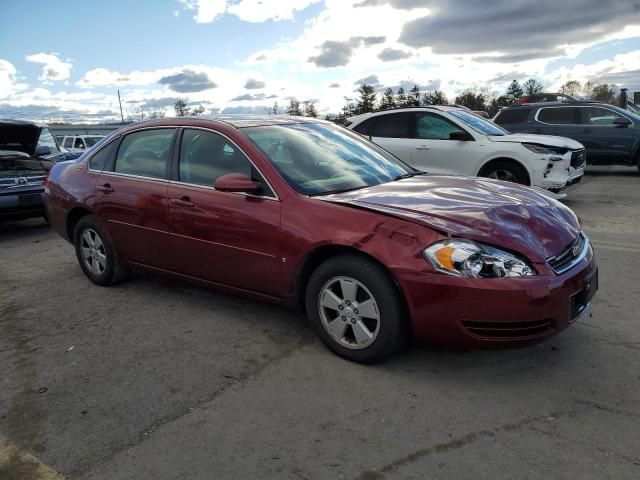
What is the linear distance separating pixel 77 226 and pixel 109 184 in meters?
0.76

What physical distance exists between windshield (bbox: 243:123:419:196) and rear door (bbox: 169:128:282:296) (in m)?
0.21

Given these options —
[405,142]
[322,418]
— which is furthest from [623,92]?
[322,418]

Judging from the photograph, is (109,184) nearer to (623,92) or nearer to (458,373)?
(458,373)

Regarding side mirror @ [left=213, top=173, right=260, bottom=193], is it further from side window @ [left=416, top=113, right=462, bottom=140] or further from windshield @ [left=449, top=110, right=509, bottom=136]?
windshield @ [left=449, top=110, right=509, bottom=136]

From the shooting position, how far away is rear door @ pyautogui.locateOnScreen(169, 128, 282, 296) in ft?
12.4

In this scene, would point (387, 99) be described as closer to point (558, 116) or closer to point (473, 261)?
point (558, 116)

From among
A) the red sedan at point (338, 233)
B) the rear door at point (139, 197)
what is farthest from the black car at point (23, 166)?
the rear door at point (139, 197)

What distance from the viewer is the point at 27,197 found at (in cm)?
808

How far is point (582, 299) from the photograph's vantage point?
330 centimetres

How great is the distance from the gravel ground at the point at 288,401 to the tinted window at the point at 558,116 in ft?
30.7

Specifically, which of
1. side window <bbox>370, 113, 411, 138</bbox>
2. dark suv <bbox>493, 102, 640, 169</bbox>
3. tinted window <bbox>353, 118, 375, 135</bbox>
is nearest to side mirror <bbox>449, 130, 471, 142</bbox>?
side window <bbox>370, 113, 411, 138</bbox>

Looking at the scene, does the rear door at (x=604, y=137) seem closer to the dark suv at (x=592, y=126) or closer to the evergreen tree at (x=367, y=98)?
the dark suv at (x=592, y=126)

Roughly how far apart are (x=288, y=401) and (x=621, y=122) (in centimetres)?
1221

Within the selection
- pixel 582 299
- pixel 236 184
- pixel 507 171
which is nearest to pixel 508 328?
pixel 582 299
